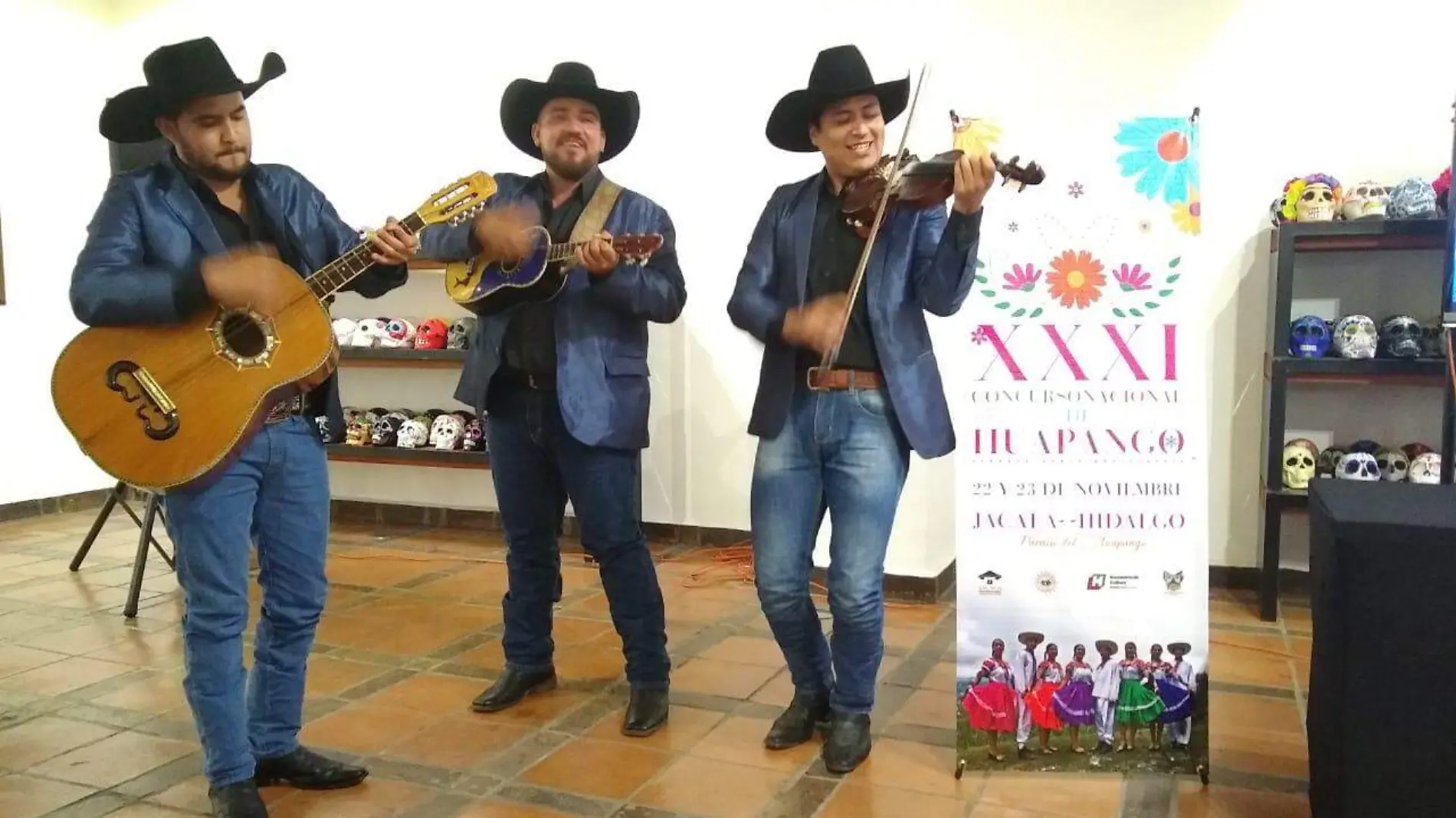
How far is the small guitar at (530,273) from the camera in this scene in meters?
2.49

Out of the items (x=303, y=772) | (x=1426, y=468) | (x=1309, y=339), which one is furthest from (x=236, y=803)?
(x=1426, y=468)

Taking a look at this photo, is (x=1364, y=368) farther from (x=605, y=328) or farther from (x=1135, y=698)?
(x=605, y=328)

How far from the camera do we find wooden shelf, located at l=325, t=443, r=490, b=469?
4.98 meters

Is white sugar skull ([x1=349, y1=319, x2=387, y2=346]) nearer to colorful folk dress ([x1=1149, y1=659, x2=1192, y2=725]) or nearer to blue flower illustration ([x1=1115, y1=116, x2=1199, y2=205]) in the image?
blue flower illustration ([x1=1115, y1=116, x2=1199, y2=205])

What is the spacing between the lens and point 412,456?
16.6ft

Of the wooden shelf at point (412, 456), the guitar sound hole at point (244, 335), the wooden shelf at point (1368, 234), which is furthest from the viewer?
the wooden shelf at point (412, 456)

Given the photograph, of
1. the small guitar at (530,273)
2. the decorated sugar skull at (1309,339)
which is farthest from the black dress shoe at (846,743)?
the decorated sugar skull at (1309,339)

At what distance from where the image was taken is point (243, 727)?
220 cm

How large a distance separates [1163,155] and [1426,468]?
202 cm

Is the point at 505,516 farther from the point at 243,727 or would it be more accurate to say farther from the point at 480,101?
the point at 480,101

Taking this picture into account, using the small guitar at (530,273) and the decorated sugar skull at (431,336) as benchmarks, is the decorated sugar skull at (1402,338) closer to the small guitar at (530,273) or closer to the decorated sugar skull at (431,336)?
the small guitar at (530,273)

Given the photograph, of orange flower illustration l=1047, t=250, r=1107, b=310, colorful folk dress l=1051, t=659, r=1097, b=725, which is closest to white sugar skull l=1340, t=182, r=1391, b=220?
orange flower illustration l=1047, t=250, r=1107, b=310

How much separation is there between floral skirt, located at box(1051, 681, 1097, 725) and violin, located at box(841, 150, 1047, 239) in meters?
1.10

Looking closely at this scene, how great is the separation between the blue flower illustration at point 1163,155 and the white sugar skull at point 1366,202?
160cm
